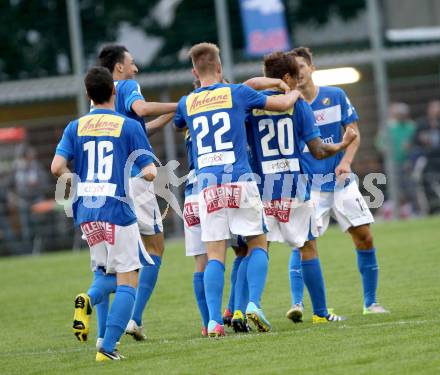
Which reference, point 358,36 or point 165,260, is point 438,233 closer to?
point 165,260

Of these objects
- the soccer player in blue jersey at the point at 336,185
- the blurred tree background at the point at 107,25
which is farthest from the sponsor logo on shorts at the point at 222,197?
the blurred tree background at the point at 107,25

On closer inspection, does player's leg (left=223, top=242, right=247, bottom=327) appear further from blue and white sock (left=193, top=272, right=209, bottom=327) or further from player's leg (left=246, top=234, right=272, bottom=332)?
player's leg (left=246, top=234, right=272, bottom=332)

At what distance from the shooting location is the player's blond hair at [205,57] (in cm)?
762

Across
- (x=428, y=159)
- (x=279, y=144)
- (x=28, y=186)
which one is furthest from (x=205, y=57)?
(x=428, y=159)

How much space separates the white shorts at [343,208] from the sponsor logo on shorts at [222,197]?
121 cm

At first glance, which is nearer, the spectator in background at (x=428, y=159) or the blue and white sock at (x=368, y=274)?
the blue and white sock at (x=368, y=274)

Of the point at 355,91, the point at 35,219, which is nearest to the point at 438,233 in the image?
the point at 355,91

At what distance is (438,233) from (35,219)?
777cm

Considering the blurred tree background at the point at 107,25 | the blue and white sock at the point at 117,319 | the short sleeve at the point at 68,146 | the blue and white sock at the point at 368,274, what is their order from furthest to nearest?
the blurred tree background at the point at 107,25
the blue and white sock at the point at 368,274
the short sleeve at the point at 68,146
the blue and white sock at the point at 117,319

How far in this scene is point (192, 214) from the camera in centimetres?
807

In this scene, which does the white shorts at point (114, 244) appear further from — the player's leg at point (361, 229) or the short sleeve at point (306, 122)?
the player's leg at point (361, 229)

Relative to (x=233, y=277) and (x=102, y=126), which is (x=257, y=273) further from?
(x=102, y=126)

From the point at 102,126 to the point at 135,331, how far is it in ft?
5.80

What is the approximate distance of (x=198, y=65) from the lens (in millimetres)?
7684
